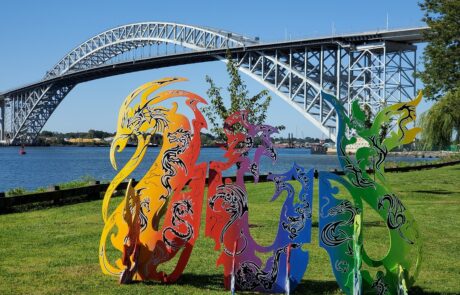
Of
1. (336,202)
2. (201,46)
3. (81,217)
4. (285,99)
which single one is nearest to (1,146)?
(201,46)

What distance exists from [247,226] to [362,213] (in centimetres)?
147

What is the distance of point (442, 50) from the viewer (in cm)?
2091

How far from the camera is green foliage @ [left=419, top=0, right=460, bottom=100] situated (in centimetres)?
2038

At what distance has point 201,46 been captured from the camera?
67.0 metres

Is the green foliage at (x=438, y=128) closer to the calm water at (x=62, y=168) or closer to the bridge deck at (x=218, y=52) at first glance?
the bridge deck at (x=218, y=52)

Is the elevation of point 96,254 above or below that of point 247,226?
below

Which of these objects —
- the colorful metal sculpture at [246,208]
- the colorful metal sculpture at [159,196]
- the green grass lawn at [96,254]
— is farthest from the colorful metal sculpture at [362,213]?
the colorful metal sculpture at [159,196]

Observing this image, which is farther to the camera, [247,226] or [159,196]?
[159,196]

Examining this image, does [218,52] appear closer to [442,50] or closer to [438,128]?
[438,128]

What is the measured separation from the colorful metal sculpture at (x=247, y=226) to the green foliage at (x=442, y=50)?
47.8 ft

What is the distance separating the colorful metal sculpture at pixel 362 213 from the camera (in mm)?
7434

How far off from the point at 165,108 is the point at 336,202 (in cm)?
270

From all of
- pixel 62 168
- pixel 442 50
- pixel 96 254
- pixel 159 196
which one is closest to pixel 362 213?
pixel 159 196

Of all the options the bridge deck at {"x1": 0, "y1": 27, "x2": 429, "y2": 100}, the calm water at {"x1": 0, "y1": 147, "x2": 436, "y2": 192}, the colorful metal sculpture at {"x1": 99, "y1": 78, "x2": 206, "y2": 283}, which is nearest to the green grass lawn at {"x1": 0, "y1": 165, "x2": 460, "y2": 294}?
the colorful metal sculpture at {"x1": 99, "y1": 78, "x2": 206, "y2": 283}
